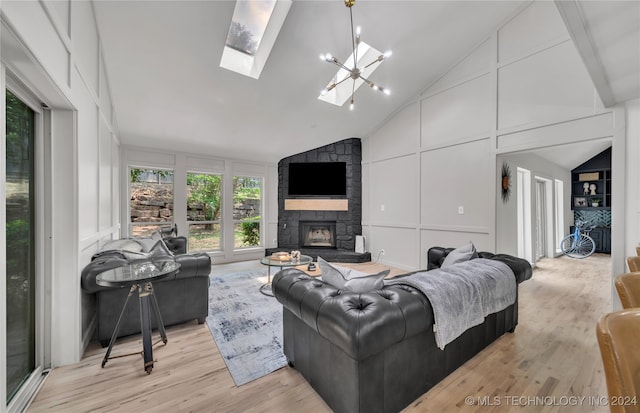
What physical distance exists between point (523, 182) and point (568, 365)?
4.05 metres

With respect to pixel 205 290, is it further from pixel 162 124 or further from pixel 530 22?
pixel 530 22

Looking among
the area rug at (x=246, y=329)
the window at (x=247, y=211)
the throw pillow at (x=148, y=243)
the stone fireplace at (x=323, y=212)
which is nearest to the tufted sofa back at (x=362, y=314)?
the area rug at (x=246, y=329)

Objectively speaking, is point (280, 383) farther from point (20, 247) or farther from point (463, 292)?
point (20, 247)

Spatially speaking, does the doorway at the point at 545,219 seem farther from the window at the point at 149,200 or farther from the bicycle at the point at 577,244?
the window at the point at 149,200

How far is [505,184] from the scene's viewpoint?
3.96m

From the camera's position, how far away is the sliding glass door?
5.02 feet

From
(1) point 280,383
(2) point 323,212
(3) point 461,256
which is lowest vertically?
(1) point 280,383

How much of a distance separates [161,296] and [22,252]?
1.03m

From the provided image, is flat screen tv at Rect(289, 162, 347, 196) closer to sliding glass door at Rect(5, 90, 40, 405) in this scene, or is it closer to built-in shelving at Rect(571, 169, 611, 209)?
sliding glass door at Rect(5, 90, 40, 405)

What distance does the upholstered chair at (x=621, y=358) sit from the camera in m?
0.64

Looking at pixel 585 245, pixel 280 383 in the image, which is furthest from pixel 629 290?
pixel 585 245

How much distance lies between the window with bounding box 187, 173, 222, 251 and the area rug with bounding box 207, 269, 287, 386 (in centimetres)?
170

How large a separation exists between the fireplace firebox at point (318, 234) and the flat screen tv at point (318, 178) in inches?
28.2

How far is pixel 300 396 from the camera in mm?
1669
